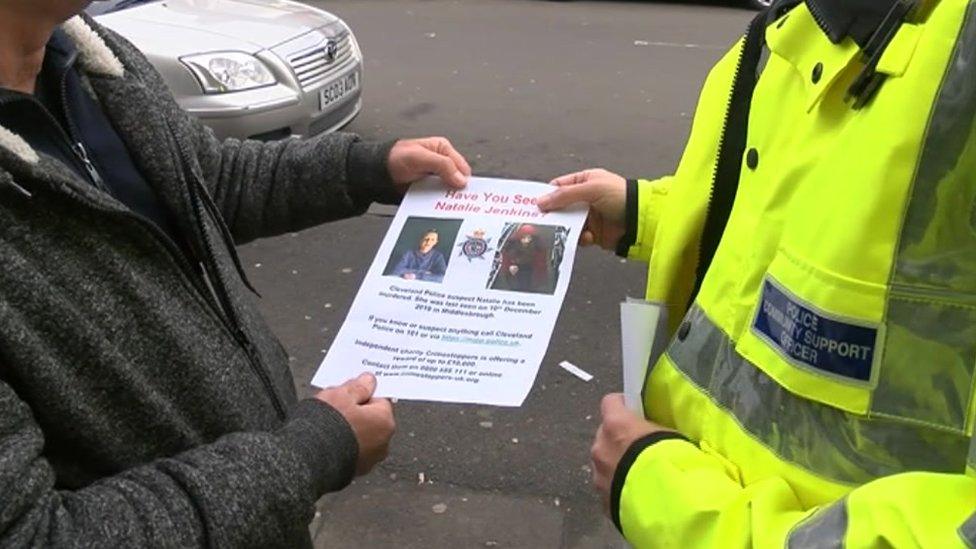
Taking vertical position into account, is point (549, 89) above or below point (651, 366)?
below

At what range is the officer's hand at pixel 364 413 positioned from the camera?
57.3 inches

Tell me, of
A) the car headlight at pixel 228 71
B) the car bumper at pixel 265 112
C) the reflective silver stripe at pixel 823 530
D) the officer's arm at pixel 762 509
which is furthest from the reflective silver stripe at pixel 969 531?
the car headlight at pixel 228 71

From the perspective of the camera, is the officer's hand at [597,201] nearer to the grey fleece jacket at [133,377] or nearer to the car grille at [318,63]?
the grey fleece jacket at [133,377]

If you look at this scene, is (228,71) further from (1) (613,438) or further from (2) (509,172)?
(1) (613,438)

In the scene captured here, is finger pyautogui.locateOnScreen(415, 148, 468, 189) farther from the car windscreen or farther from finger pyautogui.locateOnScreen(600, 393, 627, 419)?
the car windscreen

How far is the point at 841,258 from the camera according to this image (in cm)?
107

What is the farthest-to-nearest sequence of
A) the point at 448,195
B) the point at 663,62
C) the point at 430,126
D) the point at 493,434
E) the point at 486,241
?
the point at 663,62 → the point at 430,126 → the point at 493,434 → the point at 448,195 → the point at 486,241

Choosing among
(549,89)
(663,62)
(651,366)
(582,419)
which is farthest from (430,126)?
(651,366)

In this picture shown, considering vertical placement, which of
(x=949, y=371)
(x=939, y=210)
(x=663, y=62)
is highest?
(x=939, y=210)

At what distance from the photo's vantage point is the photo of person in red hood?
1616 mm

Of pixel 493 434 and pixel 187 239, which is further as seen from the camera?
pixel 493 434

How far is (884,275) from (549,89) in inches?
277

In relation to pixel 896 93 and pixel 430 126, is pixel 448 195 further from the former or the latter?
pixel 430 126

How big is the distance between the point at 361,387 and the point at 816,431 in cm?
63
